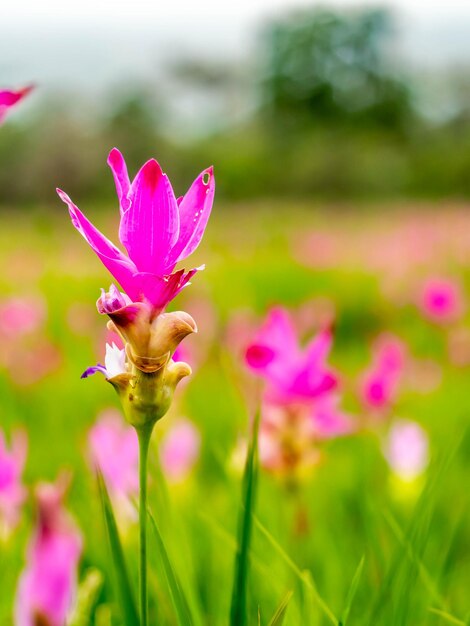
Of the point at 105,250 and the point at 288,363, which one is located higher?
the point at 105,250

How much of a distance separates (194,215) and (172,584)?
171 mm

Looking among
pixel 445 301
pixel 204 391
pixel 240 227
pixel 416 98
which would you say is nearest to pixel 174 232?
pixel 445 301

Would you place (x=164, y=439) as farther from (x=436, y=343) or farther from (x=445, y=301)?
(x=436, y=343)

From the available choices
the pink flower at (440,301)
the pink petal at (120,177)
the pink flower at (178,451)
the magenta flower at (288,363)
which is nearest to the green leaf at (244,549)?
the pink petal at (120,177)

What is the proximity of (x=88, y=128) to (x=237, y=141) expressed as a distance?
3358 mm

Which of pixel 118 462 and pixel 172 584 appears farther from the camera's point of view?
pixel 118 462

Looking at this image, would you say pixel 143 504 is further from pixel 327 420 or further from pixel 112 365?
pixel 327 420

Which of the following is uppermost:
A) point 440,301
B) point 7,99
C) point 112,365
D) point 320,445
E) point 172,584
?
point 7,99

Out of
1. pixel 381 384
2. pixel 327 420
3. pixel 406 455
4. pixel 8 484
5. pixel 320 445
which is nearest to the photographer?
pixel 8 484

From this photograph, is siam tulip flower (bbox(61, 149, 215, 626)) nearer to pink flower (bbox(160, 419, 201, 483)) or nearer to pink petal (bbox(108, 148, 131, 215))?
pink petal (bbox(108, 148, 131, 215))

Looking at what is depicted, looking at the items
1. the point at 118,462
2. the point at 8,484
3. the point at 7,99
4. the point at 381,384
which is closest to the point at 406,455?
the point at 381,384

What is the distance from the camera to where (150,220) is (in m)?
0.33

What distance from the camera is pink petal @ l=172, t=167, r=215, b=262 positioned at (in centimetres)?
34

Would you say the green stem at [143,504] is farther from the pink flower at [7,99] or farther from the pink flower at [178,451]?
the pink flower at [178,451]
